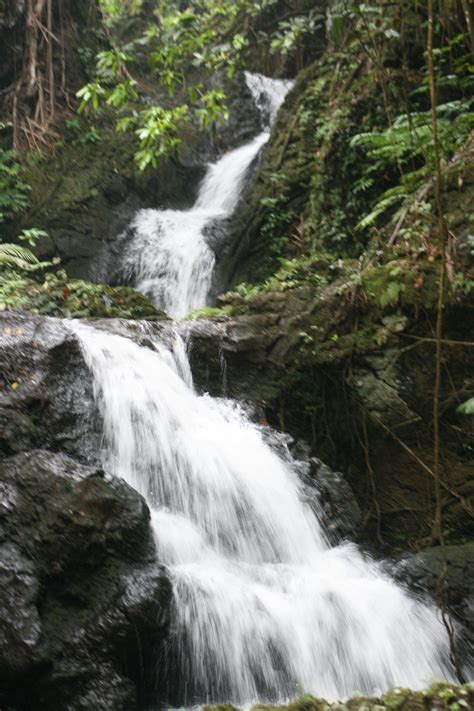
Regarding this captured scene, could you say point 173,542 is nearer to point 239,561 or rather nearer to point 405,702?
point 239,561

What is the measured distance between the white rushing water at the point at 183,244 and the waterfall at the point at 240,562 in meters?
3.83

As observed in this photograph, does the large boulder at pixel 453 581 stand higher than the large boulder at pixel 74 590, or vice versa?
the large boulder at pixel 74 590

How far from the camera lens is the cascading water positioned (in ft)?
11.4

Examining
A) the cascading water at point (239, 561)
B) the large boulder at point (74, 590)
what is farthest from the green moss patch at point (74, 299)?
the large boulder at point (74, 590)

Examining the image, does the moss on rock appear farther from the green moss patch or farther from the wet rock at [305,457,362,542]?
the green moss patch

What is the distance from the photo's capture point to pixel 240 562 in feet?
14.1

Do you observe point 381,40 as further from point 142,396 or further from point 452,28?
point 142,396

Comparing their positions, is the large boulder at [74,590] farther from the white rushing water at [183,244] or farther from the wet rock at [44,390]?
the white rushing water at [183,244]

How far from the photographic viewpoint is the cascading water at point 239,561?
3.49 meters

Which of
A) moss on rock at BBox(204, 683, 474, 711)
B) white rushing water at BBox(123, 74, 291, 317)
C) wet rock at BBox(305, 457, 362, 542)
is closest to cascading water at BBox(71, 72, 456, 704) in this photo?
wet rock at BBox(305, 457, 362, 542)

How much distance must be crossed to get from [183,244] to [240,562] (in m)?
7.09

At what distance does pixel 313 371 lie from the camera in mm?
6059

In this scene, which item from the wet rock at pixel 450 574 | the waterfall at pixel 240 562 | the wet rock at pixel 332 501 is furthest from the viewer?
the wet rock at pixel 332 501

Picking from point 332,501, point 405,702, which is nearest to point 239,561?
point 332,501
